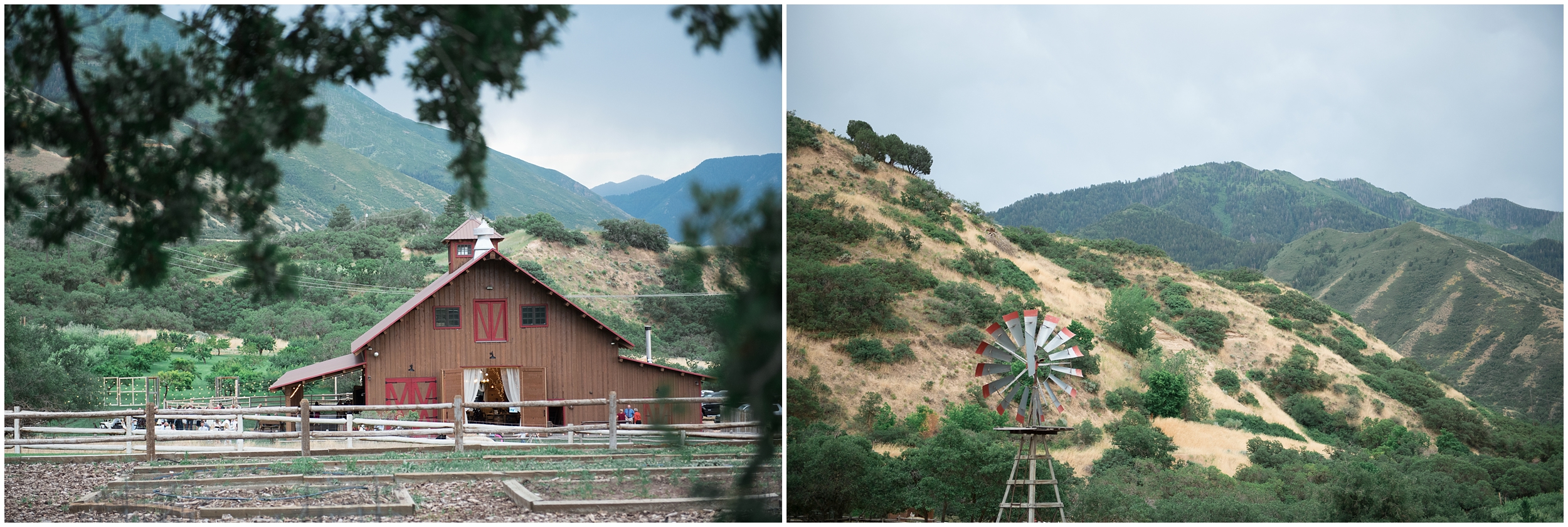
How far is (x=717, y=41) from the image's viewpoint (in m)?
3.29

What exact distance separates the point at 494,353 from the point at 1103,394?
8.08m

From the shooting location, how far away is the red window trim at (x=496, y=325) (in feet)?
38.6

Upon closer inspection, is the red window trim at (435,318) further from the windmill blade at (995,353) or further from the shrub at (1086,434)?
the shrub at (1086,434)

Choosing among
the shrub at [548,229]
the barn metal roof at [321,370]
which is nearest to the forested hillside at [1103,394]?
the barn metal roof at [321,370]

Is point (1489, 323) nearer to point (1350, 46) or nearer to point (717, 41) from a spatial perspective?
point (1350, 46)

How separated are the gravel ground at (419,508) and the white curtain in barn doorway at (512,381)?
6.29 metres

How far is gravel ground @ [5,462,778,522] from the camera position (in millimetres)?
4555

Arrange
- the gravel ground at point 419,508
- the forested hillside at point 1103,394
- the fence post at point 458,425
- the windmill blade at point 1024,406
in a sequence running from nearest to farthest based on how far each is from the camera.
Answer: the gravel ground at point 419,508 → the windmill blade at point 1024,406 → the fence post at point 458,425 → the forested hillside at point 1103,394

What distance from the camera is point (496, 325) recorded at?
38.8ft

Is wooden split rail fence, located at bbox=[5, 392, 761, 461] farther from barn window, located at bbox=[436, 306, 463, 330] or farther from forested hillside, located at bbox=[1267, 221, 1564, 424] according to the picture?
forested hillside, located at bbox=[1267, 221, 1564, 424]

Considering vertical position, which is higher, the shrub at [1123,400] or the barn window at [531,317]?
the barn window at [531,317]

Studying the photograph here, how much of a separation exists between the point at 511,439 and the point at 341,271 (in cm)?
2103

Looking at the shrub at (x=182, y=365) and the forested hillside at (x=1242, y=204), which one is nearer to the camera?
the forested hillside at (x=1242, y=204)

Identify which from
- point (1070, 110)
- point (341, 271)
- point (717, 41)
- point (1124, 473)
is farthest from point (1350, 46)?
point (341, 271)
